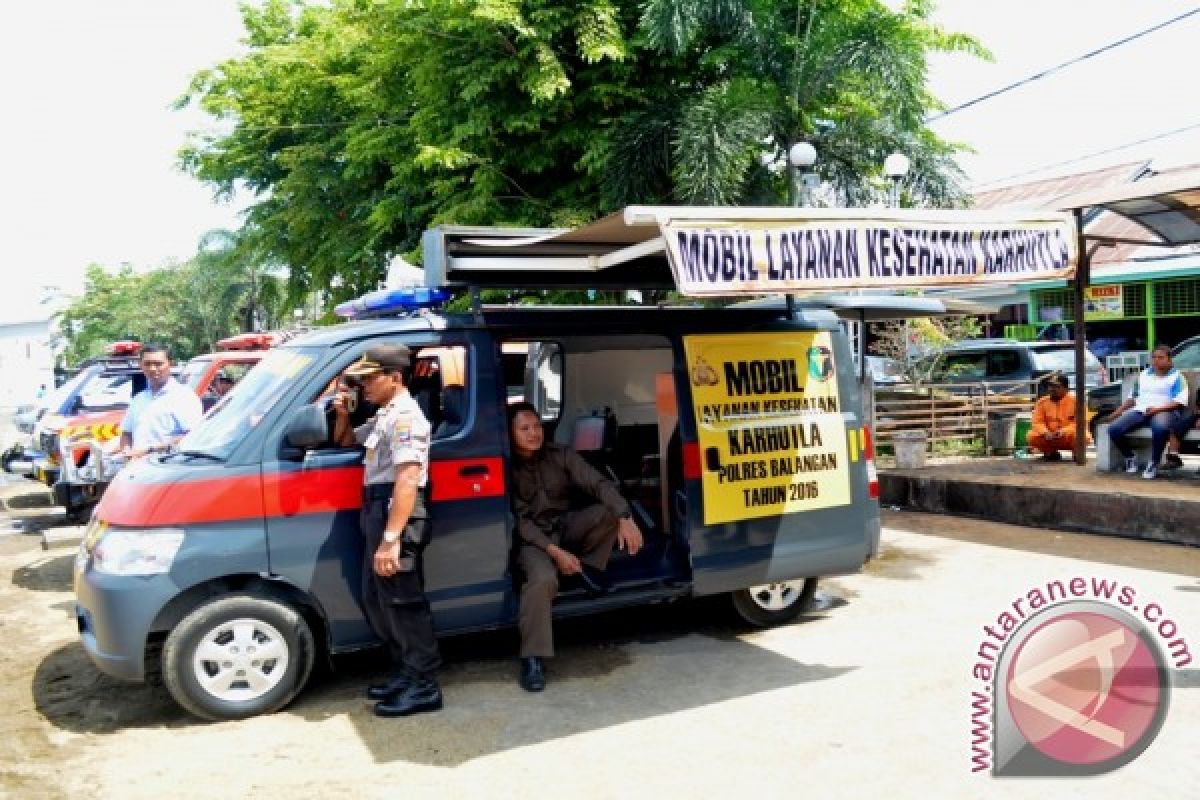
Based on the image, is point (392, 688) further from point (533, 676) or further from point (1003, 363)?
point (1003, 363)

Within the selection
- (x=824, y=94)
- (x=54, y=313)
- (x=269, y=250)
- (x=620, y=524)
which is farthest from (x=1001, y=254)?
(x=54, y=313)

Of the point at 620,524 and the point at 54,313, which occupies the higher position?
the point at 54,313

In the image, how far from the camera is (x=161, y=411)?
718 centimetres

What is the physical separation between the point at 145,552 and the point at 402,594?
3.97 ft

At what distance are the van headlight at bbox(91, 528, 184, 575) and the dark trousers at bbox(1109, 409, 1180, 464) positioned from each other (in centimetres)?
867

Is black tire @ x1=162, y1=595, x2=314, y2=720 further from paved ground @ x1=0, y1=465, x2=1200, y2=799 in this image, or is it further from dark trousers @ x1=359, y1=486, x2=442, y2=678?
dark trousers @ x1=359, y1=486, x2=442, y2=678

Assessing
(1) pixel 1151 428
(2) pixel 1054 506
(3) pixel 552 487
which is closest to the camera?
(3) pixel 552 487

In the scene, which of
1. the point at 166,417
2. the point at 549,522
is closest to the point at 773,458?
the point at 549,522

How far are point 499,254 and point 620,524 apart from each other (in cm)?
164

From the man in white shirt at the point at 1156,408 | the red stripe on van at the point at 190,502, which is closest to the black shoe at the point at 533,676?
the red stripe on van at the point at 190,502

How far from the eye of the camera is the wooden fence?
14281 millimetres

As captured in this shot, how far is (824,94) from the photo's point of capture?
48.0ft

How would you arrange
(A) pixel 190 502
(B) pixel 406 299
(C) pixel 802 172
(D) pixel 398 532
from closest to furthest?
1. (D) pixel 398 532
2. (A) pixel 190 502
3. (B) pixel 406 299
4. (C) pixel 802 172

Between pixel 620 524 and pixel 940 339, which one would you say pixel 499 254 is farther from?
pixel 940 339
